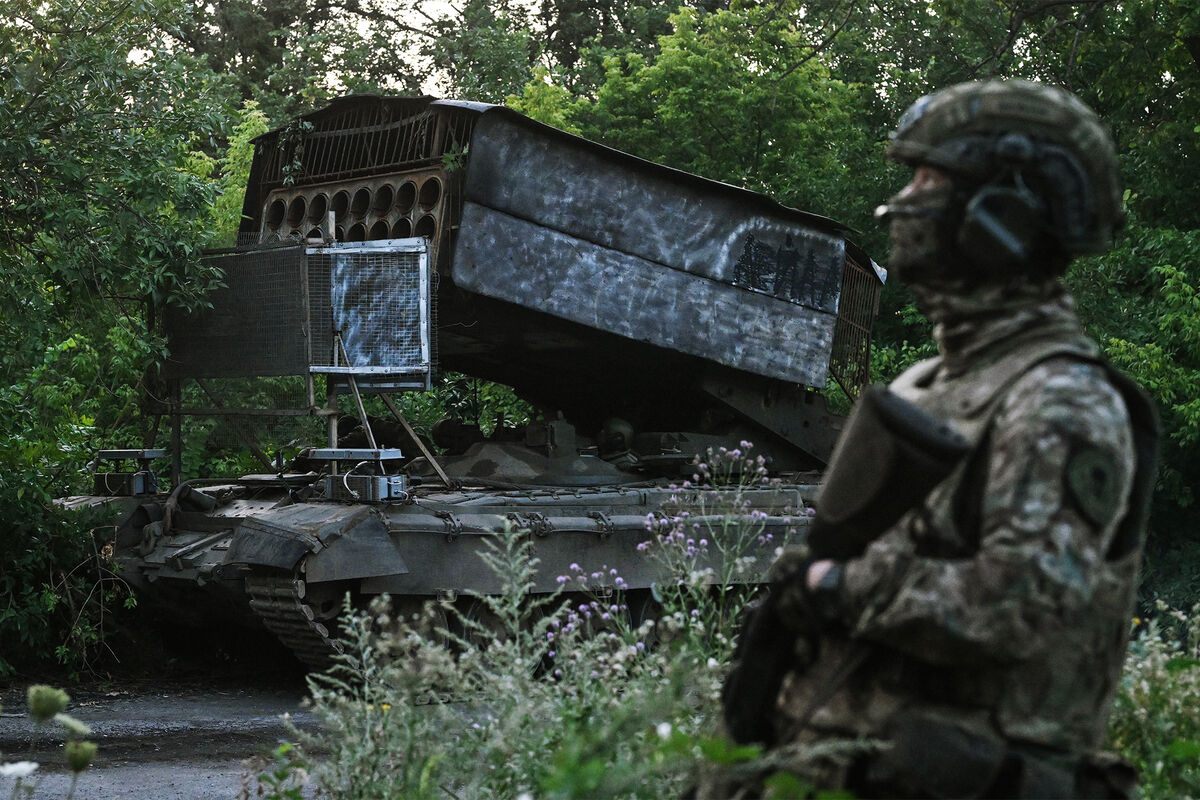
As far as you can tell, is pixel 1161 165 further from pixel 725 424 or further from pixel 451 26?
pixel 451 26

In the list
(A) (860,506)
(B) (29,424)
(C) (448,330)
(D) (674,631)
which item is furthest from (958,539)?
(B) (29,424)

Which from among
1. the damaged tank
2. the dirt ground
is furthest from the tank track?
the dirt ground

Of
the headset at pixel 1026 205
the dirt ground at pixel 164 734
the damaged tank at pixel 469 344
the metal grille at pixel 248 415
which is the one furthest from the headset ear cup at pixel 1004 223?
the metal grille at pixel 248 415

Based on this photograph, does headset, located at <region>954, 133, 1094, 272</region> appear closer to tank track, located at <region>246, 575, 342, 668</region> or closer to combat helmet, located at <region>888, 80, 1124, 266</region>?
combat helmet, located at <region>888, 80, 1124, 266</region>

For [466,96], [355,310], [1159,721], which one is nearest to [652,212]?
[355,310]

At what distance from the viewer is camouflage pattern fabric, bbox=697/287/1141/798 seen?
97.7 inches

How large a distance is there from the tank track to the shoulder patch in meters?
6.78

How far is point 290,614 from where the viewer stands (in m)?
8.93

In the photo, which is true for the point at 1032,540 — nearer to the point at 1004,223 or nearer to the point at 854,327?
the point at 1004,223

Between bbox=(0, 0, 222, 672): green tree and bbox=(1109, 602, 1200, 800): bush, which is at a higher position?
bbox=(0, 0, 222, 672): green tree

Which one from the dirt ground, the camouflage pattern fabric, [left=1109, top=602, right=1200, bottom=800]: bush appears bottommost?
the dirt ground

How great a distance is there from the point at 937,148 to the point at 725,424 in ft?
29.5

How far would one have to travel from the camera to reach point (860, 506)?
273cm

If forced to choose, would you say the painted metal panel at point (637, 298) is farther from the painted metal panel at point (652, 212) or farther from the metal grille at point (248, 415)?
the metal grille at point (248, 415)
